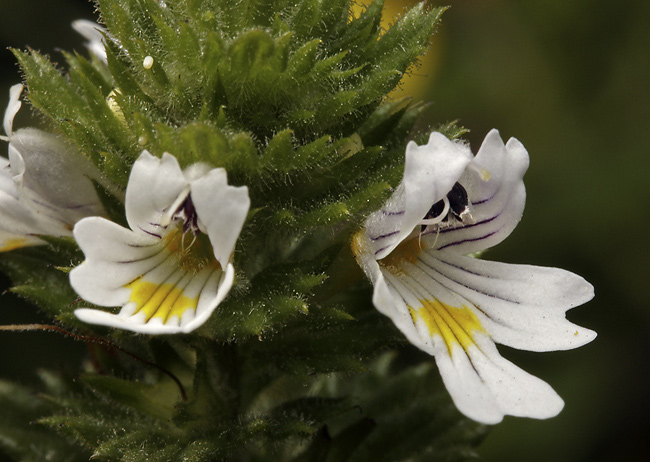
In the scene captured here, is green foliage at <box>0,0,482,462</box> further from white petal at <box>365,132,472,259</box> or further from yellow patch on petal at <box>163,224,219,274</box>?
white petal at <box>365,132,472,259</box>

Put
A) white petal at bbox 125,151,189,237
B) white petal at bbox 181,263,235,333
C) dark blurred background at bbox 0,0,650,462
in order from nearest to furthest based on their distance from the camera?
white petal at bbox 181,263,235,333 → white petal at bbox 125,151,189,237 → dark blurred background at bbox 0,0,650,462

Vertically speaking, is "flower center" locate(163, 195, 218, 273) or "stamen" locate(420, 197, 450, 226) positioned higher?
"stamen" locate(420, 197, 450, 226)

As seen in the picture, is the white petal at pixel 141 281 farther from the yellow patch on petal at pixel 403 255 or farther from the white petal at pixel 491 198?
the white petal at pixel 491 198

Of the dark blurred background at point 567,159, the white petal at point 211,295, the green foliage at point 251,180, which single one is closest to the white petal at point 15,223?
the green foliage at point 251,180

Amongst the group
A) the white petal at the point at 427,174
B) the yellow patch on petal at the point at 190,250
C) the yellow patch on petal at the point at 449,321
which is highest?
the white petal at the point at 427,174

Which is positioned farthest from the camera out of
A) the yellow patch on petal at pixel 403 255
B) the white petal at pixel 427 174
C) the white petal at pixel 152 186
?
the yellow patch on petal at pixel 403 255

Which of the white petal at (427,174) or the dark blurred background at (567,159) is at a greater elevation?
the white petal at (427,174)

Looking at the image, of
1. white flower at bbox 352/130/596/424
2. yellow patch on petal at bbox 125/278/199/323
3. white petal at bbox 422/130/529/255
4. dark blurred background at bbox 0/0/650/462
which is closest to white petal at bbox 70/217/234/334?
yellow patch on petal at bbox 125/278/199/323

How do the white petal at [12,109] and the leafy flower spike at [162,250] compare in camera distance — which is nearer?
the leafy flower spike at [162,250]
